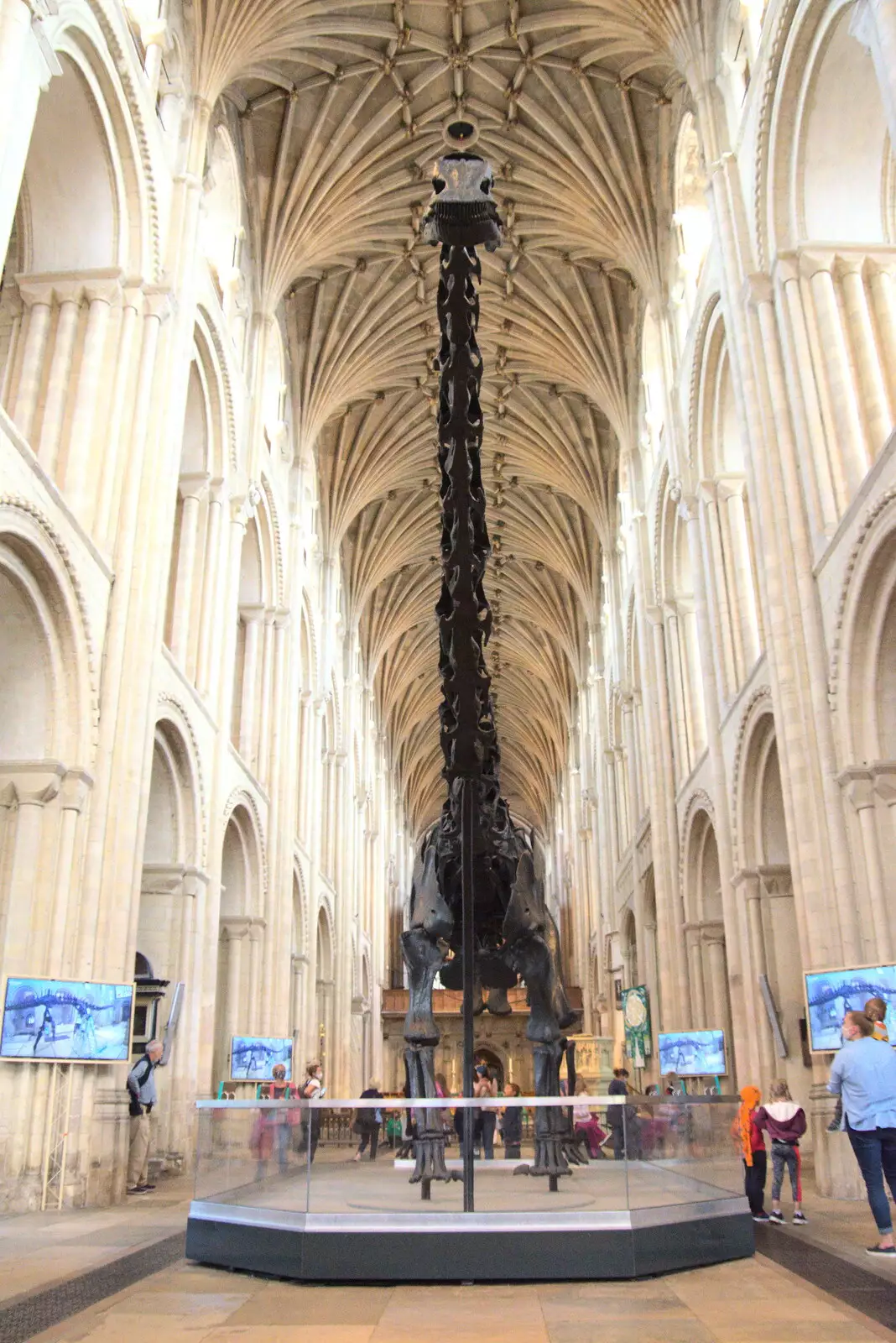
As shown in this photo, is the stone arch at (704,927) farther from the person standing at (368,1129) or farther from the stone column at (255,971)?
the person standing at (368,1129)

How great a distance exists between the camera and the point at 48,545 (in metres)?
10.5

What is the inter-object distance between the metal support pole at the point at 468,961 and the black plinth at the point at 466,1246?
0.74 ft

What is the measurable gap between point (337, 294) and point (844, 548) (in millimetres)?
16628

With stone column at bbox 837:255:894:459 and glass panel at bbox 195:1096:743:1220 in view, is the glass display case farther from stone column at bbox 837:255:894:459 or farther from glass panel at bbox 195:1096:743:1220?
stone column at bbox 837:255:894:459

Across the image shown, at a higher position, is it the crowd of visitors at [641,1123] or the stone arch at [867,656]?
the stone arch at [867,656]

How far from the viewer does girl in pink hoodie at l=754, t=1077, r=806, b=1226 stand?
7.93 m

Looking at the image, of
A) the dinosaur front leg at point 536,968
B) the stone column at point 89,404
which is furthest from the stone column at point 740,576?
the stone column at point 89,404

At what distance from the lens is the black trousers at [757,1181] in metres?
8.52

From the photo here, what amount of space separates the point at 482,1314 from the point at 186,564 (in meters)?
13.1

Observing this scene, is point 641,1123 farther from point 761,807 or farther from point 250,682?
point 250,682

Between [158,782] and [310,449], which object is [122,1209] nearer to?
[158,782]

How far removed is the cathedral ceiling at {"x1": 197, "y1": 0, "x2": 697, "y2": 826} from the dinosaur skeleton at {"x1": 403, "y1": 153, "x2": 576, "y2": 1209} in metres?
12.9

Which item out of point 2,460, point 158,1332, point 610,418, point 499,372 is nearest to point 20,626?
point 2,460

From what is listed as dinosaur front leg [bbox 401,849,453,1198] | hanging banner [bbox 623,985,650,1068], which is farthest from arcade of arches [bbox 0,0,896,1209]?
dinosaur front leg [bbox 401,849,453,1198]
